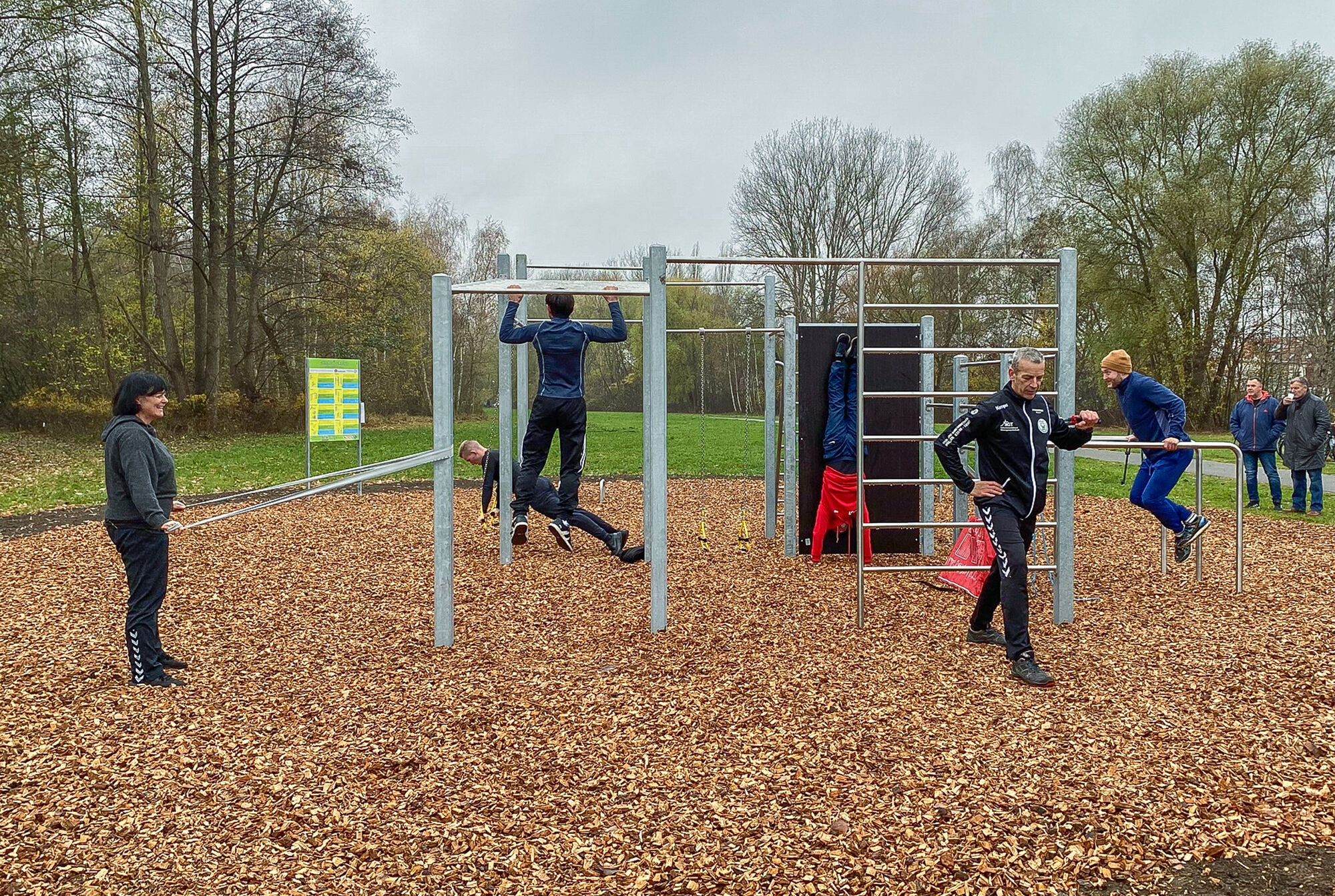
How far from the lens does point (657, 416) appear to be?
4.94 metres

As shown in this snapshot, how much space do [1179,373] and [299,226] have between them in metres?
25.1

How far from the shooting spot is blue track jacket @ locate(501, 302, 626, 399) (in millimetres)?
6090

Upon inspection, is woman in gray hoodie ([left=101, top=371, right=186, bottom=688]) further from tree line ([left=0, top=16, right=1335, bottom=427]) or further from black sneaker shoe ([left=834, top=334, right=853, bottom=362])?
tree line ([left=0, top=16, right=1335, bottom=427])

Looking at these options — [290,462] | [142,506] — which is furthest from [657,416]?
[290,462]

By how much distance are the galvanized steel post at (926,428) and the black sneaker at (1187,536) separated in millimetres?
1661

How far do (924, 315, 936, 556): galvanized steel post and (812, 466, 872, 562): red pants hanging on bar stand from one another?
0.48 m

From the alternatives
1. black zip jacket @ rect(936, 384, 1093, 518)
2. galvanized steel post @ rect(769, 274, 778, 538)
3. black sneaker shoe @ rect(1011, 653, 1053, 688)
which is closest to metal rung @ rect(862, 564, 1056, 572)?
black zip jacket @ rect(936, 384, 1093, 518)

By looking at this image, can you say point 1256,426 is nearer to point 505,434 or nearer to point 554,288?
point 505,434

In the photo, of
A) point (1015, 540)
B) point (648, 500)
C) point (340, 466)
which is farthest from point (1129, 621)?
point (340, 466)

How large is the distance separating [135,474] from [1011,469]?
419 cm

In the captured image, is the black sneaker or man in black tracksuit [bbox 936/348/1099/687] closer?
man in black tracksuit [bbox 936/348/1099/687]

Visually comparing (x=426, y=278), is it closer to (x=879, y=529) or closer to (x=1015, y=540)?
(x=879, y=529)

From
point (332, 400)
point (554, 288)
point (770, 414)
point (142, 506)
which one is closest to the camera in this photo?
point (142, 506)

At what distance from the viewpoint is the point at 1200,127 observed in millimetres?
25438
